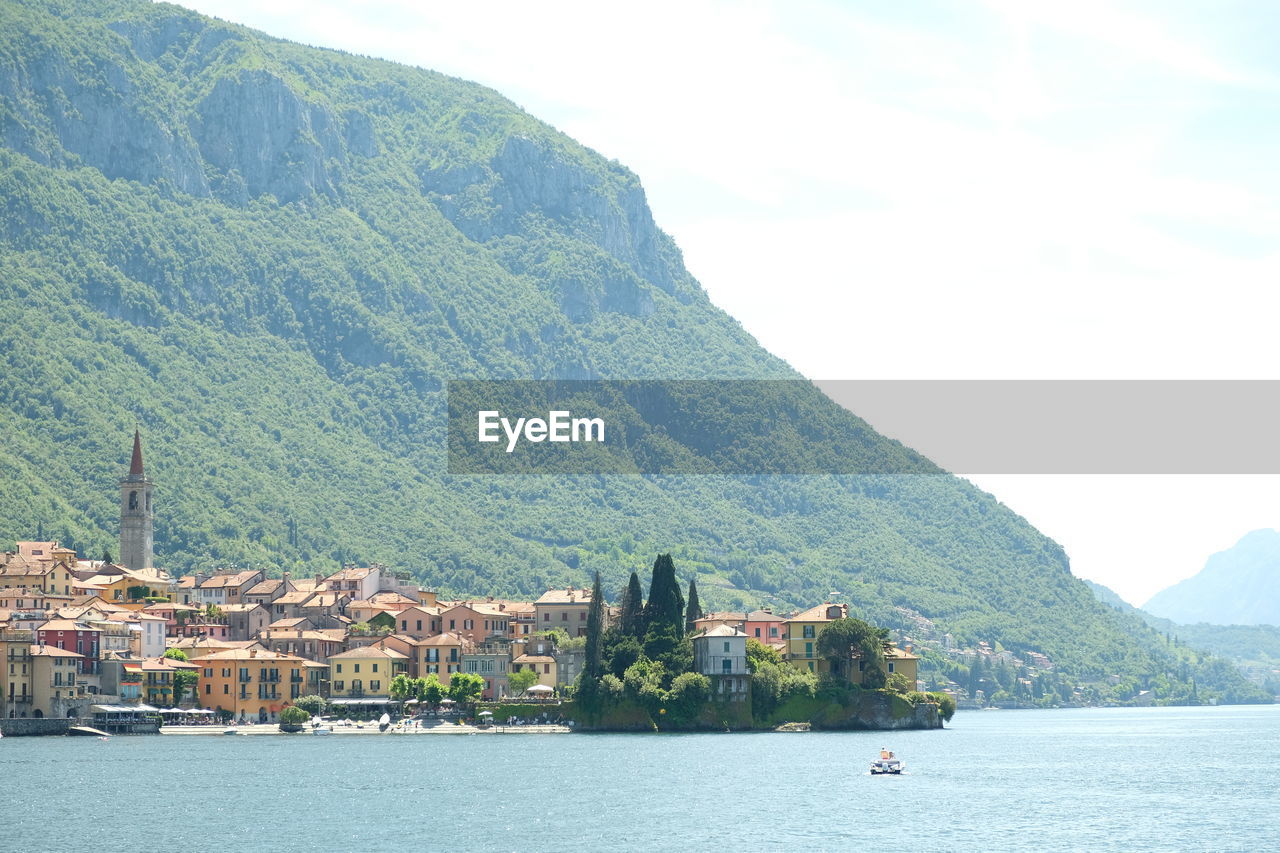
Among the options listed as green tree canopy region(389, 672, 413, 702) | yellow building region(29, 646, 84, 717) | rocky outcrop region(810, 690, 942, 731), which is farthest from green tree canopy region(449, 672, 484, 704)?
yellow building region(29, 646, 84, 717)

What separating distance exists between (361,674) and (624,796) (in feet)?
252

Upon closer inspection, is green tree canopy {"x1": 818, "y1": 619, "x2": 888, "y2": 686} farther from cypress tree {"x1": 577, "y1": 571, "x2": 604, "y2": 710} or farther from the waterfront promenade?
the waterfront promenade

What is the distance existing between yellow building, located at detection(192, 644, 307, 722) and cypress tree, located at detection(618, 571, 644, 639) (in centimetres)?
2968

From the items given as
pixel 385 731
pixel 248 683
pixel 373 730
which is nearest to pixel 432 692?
pixel 385 731

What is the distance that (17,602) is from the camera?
652 feet

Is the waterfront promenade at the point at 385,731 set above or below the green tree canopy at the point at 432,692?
below

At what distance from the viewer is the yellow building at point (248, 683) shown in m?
180

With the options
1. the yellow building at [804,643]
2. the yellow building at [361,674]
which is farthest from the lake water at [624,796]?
the yellow building at [361,674]

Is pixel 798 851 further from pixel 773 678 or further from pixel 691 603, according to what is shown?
pixel 691 603

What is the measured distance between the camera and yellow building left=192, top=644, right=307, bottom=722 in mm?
180500

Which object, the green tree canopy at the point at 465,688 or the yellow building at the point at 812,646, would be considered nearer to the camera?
the yellow building at the point at 812,646

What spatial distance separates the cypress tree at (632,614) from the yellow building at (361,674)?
26406mm

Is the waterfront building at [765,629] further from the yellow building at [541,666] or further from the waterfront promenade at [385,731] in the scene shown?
the waterfront promenade at [385,731]

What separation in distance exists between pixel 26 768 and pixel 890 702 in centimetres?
6787
